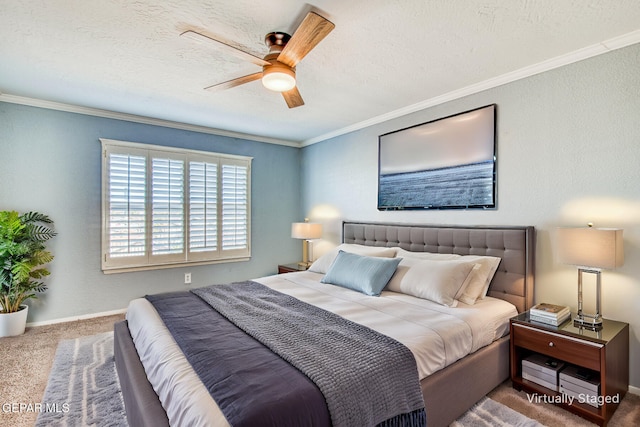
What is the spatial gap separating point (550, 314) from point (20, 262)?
15.5ft

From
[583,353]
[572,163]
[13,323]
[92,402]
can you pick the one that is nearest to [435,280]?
[583,353]

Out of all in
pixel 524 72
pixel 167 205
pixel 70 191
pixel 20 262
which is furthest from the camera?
pixel 167 205

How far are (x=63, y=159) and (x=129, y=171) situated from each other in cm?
66

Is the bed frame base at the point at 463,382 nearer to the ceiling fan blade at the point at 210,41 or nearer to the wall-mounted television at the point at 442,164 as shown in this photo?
the wall-mounted television at the point at 442,164

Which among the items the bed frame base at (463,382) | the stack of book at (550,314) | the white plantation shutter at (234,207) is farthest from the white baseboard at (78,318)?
the stack of book at (550,314)

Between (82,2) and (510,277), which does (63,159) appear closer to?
(82,2)

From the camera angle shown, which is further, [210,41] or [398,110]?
[398,110]

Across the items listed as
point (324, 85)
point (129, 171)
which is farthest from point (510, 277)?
point (129, 171)

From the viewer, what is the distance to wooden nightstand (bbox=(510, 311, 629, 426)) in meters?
1.90

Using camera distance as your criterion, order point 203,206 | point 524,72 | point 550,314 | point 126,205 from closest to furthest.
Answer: point 550,314, point 524,72, point 126,205, point 203,206

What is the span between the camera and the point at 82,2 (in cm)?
185

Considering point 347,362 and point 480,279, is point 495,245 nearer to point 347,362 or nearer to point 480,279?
point 480,279

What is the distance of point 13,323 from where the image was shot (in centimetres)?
319

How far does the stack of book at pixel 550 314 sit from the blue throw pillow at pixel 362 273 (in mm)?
1079
